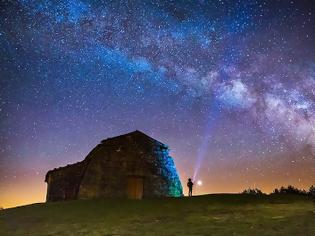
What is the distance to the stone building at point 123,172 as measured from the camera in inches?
1086

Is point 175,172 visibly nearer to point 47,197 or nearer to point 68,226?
point 47,197

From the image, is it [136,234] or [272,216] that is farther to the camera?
[272,216]

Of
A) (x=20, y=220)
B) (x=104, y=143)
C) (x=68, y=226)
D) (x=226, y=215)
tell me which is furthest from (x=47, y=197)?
(x=226, y=215)

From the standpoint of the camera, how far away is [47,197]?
32094 millimetres

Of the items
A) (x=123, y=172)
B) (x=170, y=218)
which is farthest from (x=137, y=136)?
(x=170, y=218)

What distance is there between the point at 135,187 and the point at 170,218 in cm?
1469

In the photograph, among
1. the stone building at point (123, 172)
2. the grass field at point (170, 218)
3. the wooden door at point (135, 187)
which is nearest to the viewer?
the grass field at point (170, 218)

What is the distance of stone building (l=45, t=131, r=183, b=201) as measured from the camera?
27578 mm

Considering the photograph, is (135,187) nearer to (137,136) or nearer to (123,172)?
(123,172)

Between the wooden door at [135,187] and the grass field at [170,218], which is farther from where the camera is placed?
the wooden door at [135,187]

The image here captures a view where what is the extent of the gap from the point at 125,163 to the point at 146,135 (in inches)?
127

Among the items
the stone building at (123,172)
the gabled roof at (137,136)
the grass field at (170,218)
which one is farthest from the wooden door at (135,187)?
the grass field at (170,218)

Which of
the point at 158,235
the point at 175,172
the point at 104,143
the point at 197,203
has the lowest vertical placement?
the point at 158,235

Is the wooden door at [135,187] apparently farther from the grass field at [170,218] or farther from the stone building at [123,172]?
the grass field at [170,218]
